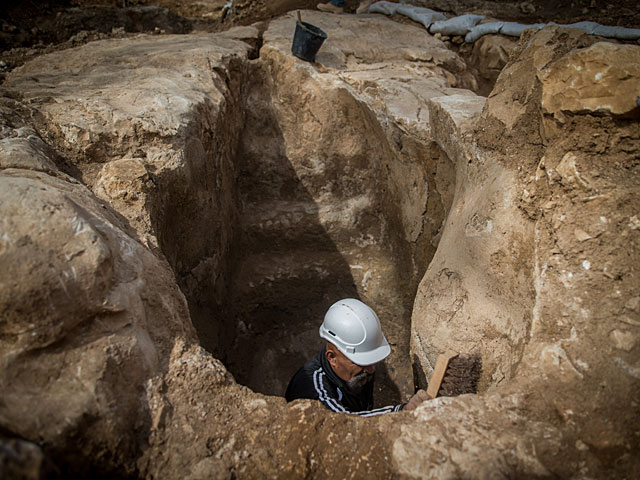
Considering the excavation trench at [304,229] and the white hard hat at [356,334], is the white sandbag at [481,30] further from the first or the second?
the white hard hat at [356,334]

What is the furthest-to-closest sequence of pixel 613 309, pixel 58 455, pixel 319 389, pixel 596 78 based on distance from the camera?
pixel 319 389, pixel 596 78, pixel 613 309, pixel 58 455

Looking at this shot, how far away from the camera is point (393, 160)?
11.1 ft

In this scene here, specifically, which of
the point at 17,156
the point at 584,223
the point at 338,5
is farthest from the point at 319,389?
the point at 338,5

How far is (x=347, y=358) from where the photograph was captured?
2301 mm

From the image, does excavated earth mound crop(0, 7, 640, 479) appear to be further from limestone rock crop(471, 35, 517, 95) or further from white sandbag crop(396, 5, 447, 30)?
white sandbag crop(396, 5, 447, 30)

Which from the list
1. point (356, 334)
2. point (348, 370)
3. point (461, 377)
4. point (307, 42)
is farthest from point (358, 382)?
point (307, 42)

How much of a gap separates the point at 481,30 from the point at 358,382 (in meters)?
4.07

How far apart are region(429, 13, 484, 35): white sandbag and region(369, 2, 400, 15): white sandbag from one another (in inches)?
22.6

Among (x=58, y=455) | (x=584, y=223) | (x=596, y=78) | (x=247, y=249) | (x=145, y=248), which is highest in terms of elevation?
(x=596, y=78)

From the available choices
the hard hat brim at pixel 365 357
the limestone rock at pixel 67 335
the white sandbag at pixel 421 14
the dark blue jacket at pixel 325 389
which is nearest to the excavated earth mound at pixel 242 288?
the limestone rock at pixel 67 335

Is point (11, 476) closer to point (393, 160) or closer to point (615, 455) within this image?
point (615, 455)

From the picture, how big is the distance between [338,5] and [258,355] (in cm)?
431

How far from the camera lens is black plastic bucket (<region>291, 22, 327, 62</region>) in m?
3.53

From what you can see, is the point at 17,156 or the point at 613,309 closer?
the point at 613,309
